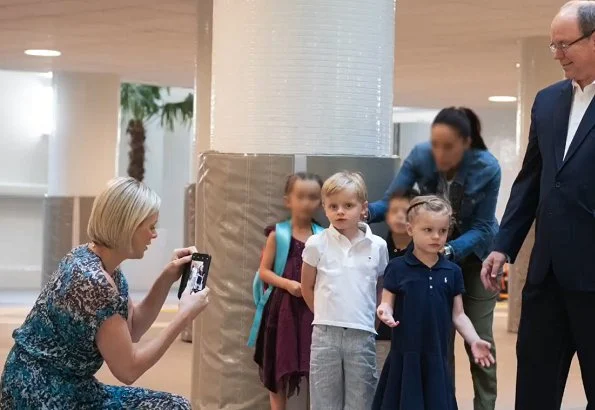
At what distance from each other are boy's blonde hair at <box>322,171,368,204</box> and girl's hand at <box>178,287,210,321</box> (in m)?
1.34

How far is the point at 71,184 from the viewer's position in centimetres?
1488

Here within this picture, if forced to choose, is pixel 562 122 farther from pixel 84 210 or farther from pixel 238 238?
pixel 84 210

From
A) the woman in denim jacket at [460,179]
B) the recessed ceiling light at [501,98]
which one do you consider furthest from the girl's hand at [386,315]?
the recessed ceiling light at [501,98]

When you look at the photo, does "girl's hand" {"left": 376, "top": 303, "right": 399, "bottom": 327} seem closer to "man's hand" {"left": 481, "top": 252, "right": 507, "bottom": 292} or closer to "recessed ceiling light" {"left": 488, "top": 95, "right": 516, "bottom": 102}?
"man's hand" {"left": 481, "top": 252, "right": 507, "bottom": 292}

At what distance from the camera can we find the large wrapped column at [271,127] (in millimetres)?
5910

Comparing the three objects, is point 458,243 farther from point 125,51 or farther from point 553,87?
point 125,51

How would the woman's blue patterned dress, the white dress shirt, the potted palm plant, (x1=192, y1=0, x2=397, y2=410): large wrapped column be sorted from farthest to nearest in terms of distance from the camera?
the potted palm plant, (x1=192, y1=0, x2=397, y2=410): large wrapped column, the white dress shirt, the woman's blue patterned dress

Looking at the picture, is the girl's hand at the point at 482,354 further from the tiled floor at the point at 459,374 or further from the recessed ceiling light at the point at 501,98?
the recessed ceiling light at the point at 501,98

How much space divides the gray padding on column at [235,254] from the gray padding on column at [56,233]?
900cm

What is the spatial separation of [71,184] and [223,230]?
30.1ft

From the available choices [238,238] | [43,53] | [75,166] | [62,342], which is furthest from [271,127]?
[75,166]

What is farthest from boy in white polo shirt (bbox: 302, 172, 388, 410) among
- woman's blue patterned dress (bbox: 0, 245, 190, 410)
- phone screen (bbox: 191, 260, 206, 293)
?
woman's blue patterned dress (bbox: 0, 245, 190, 410)

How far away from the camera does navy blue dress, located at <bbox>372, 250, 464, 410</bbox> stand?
4.88m

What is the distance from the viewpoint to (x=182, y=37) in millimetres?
12141
